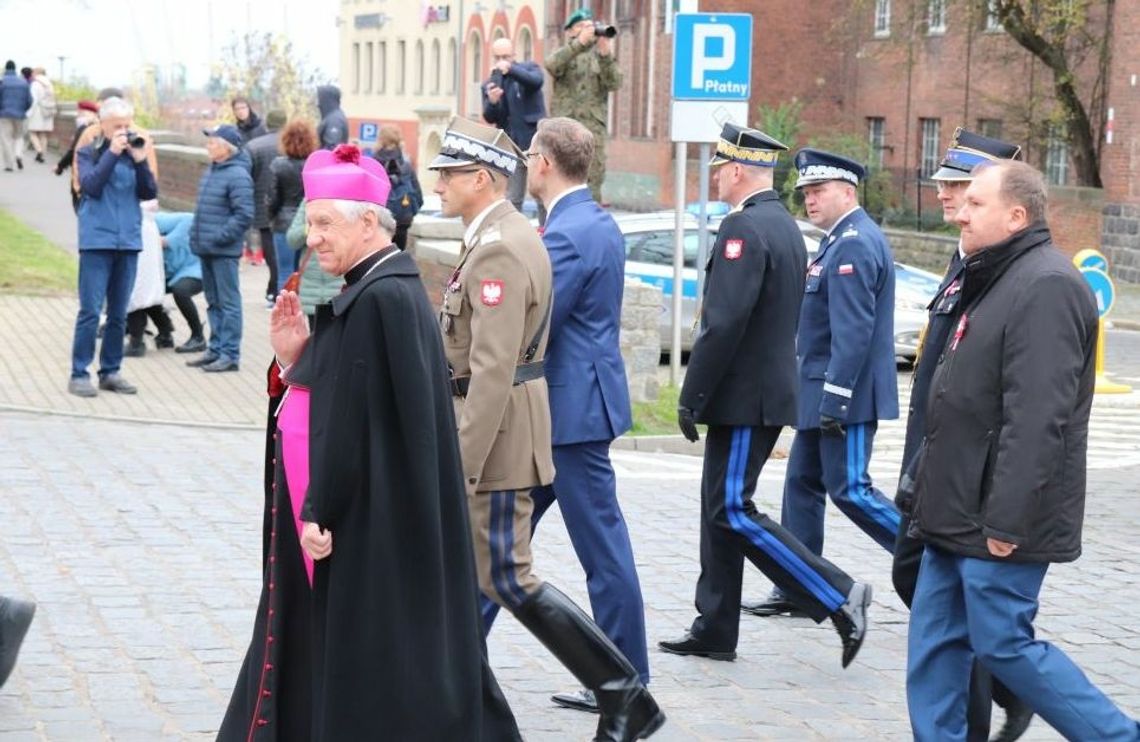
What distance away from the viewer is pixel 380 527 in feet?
15.9

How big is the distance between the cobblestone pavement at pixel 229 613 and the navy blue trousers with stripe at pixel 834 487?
Result: 427mm

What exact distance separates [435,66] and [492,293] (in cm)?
7222

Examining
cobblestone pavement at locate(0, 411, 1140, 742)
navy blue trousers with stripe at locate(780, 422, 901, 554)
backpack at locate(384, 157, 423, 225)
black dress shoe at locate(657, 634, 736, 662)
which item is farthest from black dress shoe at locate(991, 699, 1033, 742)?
backpack at locate(384, 157, 423, 225)

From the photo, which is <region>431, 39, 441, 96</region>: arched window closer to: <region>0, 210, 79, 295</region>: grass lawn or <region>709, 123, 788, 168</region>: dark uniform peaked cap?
<region>0, 210, 79, 295</region>: grass lawn

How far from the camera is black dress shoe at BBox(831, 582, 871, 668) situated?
7352 millimetres

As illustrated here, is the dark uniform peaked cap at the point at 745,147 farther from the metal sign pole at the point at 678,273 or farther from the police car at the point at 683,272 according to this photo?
the police car at the point at 683,272

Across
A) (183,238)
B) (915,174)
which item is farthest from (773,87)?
(183,238)

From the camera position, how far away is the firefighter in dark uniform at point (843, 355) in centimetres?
793

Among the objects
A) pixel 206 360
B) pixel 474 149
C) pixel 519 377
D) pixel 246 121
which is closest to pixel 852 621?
pixel 519 377

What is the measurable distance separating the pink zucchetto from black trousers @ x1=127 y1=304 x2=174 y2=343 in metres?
11.1

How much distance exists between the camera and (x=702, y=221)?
1536 centimetres

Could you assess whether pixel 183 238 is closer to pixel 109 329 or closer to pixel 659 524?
pixel 109 329

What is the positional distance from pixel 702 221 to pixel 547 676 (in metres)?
8.58

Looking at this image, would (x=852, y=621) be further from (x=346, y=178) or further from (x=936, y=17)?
(x=936, y=17)
